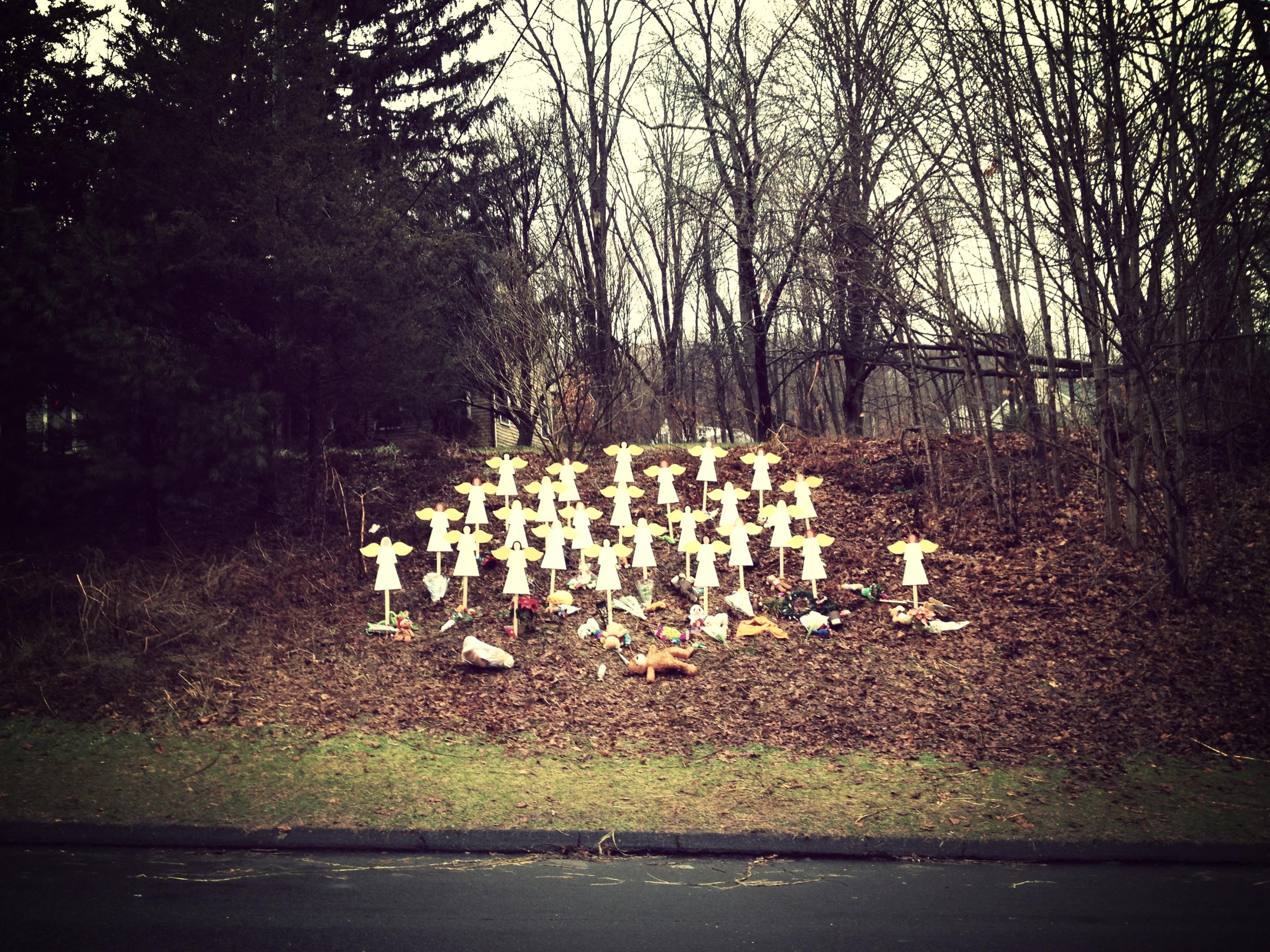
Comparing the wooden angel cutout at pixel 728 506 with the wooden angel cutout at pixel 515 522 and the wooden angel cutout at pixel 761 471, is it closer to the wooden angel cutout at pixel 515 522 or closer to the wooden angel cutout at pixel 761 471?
the wooden angel cutout at pixel 761 471

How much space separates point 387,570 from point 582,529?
2479mm

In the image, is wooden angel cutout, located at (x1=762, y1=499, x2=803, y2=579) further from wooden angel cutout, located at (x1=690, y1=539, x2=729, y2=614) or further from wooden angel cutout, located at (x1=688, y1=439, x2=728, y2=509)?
wooden angel cutout, located at (x1=688, y1=439, x2=728, y2=509)

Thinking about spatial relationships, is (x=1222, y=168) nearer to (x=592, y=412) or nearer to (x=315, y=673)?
(x=592, y=412)

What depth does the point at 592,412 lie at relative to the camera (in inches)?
587

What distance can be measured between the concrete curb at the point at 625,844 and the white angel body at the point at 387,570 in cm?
431

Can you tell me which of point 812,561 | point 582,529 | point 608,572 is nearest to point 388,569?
point 582,529

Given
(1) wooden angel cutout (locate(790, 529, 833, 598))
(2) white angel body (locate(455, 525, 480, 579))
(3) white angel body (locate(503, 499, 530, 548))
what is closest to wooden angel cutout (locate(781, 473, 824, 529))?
(1) wooden angel cutout (locate(790, 529, 833, 598))

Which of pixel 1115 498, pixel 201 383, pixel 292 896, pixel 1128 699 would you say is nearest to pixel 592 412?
pixel 201 383

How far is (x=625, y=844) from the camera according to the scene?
5668 millimetres

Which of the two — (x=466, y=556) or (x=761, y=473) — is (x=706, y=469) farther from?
(x=466, y=556)

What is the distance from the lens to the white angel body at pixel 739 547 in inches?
401

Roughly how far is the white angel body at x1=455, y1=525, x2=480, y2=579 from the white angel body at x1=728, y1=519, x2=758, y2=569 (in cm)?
322

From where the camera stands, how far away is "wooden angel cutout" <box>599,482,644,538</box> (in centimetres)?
1132

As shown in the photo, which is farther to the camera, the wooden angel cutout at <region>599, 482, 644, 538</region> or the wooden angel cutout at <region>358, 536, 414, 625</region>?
the wooden angel cutout at <region>599, 482, 644, 538</region>
